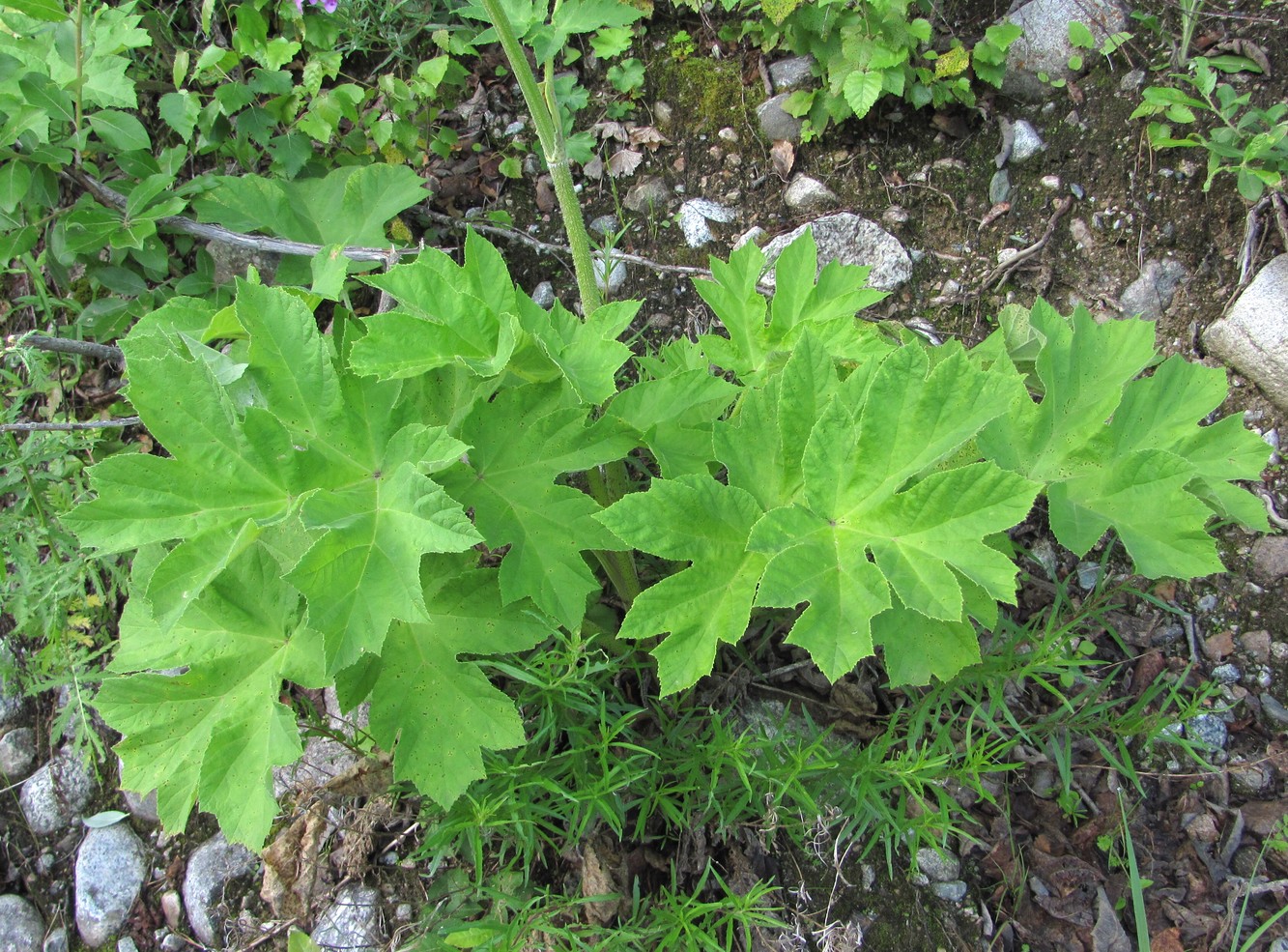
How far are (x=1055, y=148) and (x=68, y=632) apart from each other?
3980mm

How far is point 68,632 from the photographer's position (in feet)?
10.1

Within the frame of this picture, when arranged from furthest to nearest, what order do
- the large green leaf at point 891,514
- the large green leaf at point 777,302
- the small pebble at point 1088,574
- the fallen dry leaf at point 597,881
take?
the small pebble at point 1088,574 < the fallen dry leaf at point 597,881 < the large green leaf at point 777,302 < the large green leaf at point 891,514

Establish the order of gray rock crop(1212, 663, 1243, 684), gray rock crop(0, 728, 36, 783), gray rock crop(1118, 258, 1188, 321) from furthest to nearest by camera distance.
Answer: gray rock crop(1118, 258, 1188, 321), gray rock crop(0, 728, 36, 783), gray rock crop(1212, 663, 1243, 684)

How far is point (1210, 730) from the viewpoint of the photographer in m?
A: 2.73

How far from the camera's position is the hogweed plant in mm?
1795

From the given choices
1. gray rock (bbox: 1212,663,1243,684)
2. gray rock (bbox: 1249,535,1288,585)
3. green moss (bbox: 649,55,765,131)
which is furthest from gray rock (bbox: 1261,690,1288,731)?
green moss (bbox: 649,55,765,131)

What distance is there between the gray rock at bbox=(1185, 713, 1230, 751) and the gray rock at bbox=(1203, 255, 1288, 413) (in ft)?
3.55

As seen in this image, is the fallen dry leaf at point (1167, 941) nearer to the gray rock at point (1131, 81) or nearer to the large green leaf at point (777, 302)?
the large green leaf at point (777, 302)

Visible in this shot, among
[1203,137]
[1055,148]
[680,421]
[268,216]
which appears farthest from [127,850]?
[1203,137]

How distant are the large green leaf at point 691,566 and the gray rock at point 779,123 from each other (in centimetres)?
228

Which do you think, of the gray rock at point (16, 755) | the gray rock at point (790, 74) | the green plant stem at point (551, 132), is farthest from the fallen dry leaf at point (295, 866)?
the gray rock at point (790, 74)

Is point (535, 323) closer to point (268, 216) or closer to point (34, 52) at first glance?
point (268, 216)

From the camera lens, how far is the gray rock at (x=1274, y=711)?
2715 mm

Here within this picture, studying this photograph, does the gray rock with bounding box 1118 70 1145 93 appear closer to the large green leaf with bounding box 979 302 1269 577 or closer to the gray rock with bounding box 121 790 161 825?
the large green leaf with bounding box 979 302 1269 577
